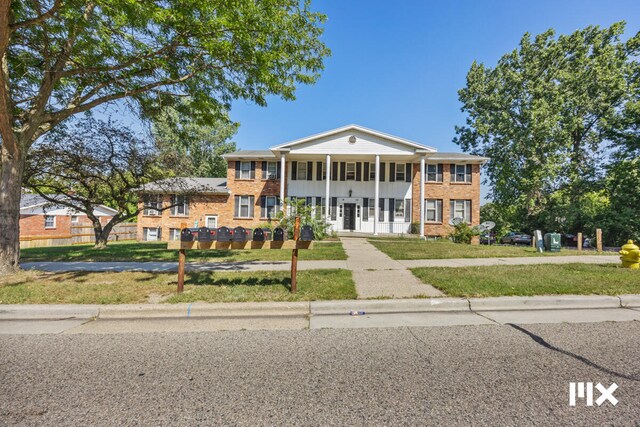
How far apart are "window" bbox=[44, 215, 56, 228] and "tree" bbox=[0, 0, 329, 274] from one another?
28732mm

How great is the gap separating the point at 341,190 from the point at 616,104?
24.6 meters

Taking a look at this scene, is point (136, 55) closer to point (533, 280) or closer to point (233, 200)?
point (533, 280)

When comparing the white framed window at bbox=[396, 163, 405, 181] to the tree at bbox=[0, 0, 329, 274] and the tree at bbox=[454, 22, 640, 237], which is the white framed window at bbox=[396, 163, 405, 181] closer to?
the tree at bbox=[454, 22, 640, 237]

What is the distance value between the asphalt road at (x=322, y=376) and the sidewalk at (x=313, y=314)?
33 cm

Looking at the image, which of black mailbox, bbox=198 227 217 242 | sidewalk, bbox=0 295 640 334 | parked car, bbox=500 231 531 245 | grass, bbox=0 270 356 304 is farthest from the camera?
parked car, bbox=500 231 531 245

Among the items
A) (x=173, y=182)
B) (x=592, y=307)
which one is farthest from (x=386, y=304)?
(x=173, y=182)

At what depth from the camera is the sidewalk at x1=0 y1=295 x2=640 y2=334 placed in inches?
174

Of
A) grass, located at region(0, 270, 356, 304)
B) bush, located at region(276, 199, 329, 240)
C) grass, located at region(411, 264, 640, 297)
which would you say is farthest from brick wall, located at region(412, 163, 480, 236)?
grass, located at region(0, 270, 356, 304)

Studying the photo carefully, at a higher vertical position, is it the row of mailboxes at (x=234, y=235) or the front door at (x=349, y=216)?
the front door at (x=349, y=216)

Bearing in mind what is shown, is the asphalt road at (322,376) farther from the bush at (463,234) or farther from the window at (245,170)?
the window at (245,170)

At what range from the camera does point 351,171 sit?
2411 cm

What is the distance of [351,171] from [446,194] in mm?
7408

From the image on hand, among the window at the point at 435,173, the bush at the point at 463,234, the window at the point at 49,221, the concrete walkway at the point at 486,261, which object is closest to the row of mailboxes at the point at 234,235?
Result: the concrete walkway at the point at 486,261

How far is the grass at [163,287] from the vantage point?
5.27 meters
